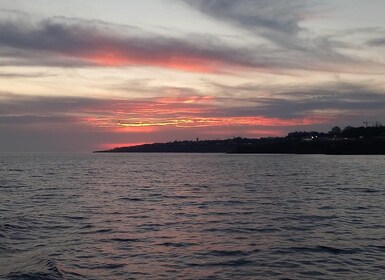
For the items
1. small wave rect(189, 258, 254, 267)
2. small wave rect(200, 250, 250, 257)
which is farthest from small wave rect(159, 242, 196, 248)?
small wave rect(189, 258, 254, 267)

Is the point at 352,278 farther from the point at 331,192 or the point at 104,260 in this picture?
the point at 331,192

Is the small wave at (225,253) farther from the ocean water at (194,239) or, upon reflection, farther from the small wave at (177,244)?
the small wave at (177,244)

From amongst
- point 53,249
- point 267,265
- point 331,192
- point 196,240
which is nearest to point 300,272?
point 267,265

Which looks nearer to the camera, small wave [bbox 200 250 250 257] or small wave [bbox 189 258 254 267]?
small wave [bbox 189 258 254 267]

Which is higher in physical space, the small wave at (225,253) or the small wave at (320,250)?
the small wave at (225,253)

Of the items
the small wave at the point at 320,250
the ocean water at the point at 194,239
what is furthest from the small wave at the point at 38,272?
the small wave at the point at 320,250

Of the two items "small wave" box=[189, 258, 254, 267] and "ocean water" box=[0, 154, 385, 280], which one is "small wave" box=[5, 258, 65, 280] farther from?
"small wave" box=[189, 258, 254, 267]

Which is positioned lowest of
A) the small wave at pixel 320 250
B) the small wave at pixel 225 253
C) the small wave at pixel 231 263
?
the small wave at pixel 320 250

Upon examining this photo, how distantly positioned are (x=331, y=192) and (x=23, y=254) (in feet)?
129

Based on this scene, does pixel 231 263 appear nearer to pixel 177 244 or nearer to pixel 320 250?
pixel 177 244

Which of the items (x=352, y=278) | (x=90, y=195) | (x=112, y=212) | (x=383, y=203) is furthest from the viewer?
(x=90, y=195)

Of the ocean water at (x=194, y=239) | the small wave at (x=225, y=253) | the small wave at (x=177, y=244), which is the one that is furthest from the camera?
the small wave at (x=177, y=244)

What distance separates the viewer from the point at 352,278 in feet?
58.5

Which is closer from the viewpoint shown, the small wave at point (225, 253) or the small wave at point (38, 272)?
the small wave at point (38, 272)
